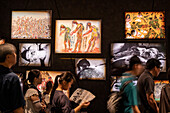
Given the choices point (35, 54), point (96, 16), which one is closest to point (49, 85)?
point (35, 54)

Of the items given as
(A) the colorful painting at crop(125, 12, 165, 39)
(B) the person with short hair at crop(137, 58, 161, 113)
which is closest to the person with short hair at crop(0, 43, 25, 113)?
(B) the person with short hair at crop(137, 58, 161, 113)

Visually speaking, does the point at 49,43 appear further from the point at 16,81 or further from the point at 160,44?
the point at 16,81

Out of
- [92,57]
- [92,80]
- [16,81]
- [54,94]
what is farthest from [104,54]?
[16,81]

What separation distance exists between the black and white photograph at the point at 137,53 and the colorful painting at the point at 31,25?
1492mm

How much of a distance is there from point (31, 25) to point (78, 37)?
3.46 feet

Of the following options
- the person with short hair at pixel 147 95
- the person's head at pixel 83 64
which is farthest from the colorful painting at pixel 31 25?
the person with short hair at pixel 147 95

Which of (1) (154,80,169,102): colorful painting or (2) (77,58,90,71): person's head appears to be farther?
(2) (77,58,90,71): person's head

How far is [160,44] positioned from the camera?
14.8ft

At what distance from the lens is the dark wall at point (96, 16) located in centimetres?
455

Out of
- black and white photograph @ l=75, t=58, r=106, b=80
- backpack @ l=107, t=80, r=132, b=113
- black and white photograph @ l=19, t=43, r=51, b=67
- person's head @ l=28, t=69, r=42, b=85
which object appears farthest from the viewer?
black and white photograph @ l=19, t=43, r=51, b=67

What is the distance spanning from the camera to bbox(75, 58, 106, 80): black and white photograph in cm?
452

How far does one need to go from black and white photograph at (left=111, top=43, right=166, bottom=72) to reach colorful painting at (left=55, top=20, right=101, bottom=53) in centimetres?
40

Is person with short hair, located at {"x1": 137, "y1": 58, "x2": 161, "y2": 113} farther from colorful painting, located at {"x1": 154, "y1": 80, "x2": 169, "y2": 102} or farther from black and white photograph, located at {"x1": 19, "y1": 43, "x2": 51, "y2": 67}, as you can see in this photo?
black and white photograph, located at {"x1": 19, "y1": 43, "x2": 51, "y2": 67}

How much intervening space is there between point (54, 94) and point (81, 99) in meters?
0.70
